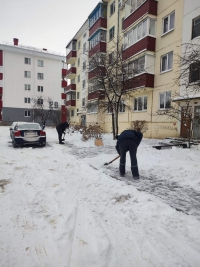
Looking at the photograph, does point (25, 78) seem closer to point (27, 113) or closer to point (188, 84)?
point (27, 113)

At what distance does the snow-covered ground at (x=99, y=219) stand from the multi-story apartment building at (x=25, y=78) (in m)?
34.1

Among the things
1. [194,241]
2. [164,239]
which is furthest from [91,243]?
[194,241]

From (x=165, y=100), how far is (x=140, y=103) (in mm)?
2945

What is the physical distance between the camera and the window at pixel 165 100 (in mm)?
13656

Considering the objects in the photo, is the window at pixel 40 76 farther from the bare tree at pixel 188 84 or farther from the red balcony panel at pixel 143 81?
the bare tree at pixel 188 84

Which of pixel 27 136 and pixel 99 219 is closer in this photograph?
pixel 99 219

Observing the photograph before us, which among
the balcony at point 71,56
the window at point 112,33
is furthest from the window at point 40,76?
the window at point 112,33

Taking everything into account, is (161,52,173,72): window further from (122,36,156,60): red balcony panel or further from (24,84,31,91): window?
(24,84,31,91): window

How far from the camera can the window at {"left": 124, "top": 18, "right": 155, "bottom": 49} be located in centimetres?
1465

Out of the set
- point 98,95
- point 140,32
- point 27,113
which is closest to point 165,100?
point 140,32

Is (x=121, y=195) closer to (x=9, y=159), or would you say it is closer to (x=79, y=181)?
(x=79, y=181)

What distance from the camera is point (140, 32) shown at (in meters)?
15.4

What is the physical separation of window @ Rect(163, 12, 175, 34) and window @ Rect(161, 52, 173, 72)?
1834 mm

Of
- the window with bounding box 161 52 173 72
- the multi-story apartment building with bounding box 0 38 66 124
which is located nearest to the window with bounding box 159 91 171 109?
the window with bounding box 161 52 173 72
